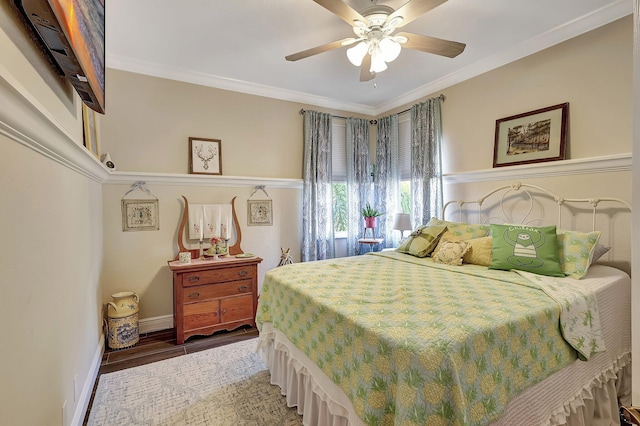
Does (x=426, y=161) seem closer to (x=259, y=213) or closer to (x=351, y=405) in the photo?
(x=259, y=213)

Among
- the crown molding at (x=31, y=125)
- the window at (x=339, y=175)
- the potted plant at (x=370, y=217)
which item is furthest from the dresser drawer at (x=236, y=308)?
the crown molding at (x=31, y=125)

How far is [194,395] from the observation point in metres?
2.07

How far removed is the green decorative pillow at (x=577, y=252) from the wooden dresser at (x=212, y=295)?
269 cm

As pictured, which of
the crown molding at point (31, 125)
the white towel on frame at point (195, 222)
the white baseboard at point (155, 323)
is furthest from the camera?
the white towel on frame at point (195, 222)

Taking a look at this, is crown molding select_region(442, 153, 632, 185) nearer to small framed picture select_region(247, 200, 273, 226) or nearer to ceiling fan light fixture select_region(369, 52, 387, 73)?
ceiling fan light fixture select_region(369, 52, 387, 73)

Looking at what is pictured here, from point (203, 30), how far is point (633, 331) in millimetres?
3068

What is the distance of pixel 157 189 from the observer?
3.21 metres

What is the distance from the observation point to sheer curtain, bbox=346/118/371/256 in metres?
4.39

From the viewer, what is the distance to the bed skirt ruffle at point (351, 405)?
1.33m

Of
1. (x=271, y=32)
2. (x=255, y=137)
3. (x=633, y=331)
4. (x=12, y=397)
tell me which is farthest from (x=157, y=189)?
(x=633, y=331)

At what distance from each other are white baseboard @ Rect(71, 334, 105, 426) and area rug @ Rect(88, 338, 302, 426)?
6cm

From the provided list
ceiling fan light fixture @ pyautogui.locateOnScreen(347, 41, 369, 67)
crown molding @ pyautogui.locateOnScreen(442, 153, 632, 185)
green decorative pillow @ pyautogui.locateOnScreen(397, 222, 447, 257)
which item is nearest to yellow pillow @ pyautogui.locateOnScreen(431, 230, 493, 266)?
green decorative pillow @ pyautogui.locateOnScreen(397, 222, 447, 257)

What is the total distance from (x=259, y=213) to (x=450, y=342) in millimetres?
2972

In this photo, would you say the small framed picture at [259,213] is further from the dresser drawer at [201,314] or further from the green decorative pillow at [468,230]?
the green decorative pillow at [468,230]
